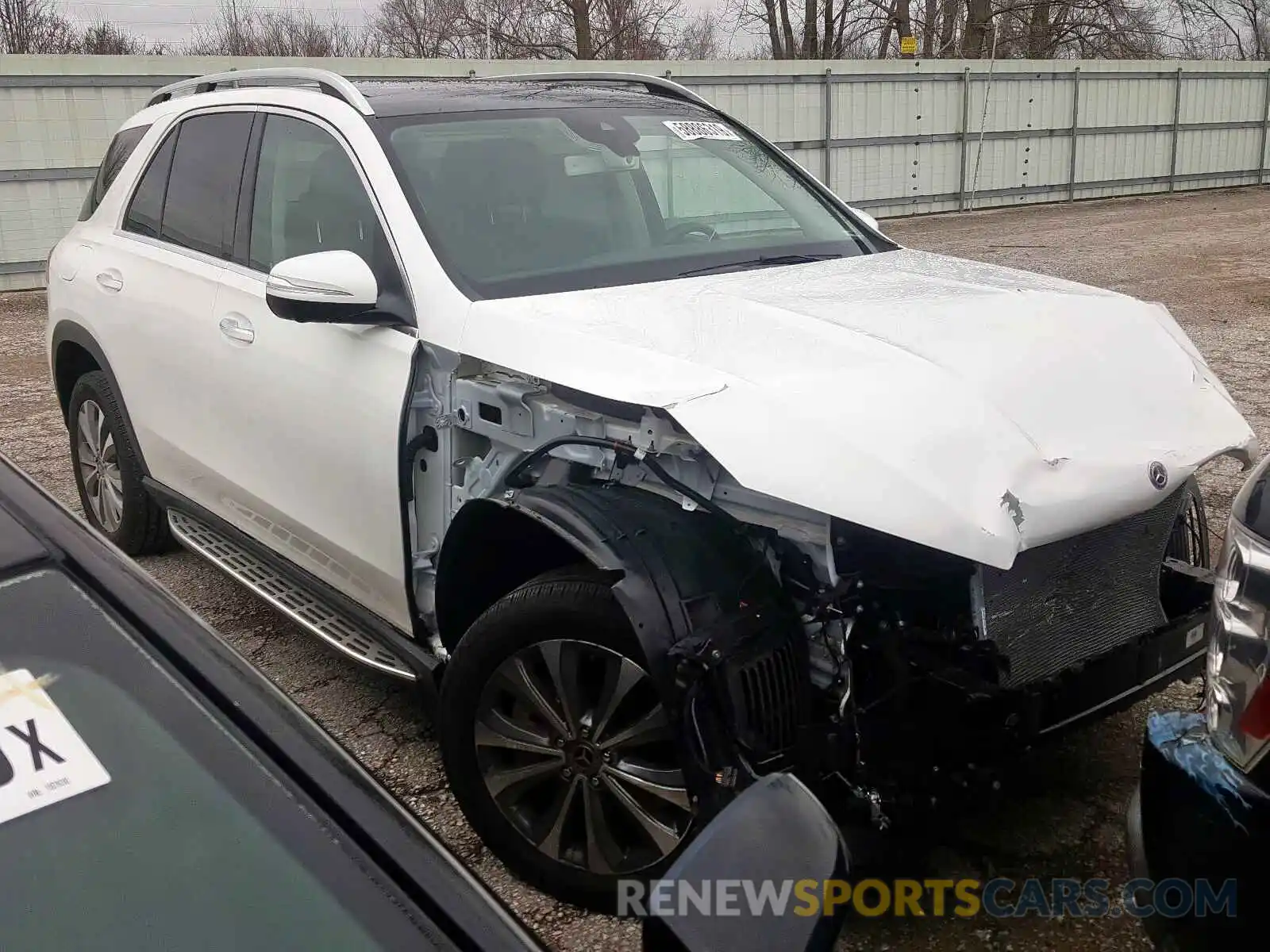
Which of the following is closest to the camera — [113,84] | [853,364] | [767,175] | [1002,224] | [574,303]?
[853,364]

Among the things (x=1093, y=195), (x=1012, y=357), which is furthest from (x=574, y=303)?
(x=1093, y=195)

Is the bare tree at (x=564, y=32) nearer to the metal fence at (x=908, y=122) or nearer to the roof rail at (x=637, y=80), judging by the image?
the metal fence at (x=908, y=122)

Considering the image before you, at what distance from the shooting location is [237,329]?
11.7 feet

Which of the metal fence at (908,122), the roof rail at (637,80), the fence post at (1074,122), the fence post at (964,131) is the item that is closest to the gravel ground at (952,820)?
the roof rail at (637,80)

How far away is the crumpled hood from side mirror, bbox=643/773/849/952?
932 mm

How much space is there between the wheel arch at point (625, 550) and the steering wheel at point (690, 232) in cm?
116

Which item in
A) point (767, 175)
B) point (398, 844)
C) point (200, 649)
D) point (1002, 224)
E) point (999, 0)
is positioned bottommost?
point (1002, 224)

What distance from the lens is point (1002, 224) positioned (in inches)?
663

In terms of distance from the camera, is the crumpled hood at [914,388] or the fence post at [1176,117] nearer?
the crumpled hood at [914,388]

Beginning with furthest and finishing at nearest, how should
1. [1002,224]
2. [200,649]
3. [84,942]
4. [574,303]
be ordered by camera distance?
[1002,224] → [574,303] → [200,649] → [84,942]

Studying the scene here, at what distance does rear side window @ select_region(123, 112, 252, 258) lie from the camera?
12.7ft

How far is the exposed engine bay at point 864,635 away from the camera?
221cm

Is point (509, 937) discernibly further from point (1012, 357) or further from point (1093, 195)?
point (1093, 195)

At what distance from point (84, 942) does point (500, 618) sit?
1.51m
